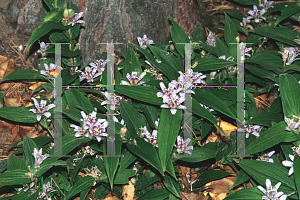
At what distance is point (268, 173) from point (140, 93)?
1130 mm

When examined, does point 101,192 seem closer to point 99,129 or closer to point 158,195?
point 158,195

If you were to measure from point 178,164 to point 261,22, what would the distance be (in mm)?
2199

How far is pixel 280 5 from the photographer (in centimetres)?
329

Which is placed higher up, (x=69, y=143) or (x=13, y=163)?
(x=69, y=143)

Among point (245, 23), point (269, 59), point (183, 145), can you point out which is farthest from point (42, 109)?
point (245, 23)

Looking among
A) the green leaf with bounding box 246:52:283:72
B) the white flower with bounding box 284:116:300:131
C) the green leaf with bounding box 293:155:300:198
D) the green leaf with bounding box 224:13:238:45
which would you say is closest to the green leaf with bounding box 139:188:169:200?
the green leaf with bounding box 293:155:300:198

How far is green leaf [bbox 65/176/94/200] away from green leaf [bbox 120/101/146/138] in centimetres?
47

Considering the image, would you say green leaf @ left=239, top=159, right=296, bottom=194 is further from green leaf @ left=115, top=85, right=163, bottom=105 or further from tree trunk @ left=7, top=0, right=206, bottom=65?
tree trunk @ left=7, top=0, right=206, bottom=65

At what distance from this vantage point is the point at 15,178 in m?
1.93

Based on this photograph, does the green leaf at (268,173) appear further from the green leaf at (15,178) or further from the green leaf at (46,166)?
the green leaf at (15,178)

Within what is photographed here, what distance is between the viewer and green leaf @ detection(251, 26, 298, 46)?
294 centimetres

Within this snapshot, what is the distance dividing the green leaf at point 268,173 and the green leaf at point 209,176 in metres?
0.22

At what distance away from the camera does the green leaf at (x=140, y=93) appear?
75.1 inches

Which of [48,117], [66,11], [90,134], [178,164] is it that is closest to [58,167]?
[48,117]
